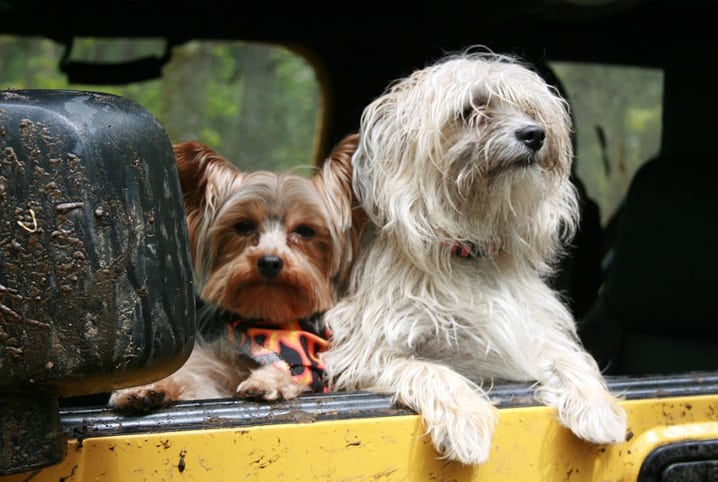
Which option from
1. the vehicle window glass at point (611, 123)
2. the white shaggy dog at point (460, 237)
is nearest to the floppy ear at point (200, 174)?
the white shaggy dog at point (460, 237)

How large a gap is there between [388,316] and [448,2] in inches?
57.2

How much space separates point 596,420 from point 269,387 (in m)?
0.77

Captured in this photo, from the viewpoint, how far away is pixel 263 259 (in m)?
2.72

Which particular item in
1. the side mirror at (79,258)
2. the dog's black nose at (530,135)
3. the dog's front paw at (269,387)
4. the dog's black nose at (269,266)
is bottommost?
the dog's front paw at (269,387)

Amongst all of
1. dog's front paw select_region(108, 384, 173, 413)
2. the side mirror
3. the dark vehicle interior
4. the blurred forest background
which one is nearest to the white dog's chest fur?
dog's front paw select_region(108, 384, 173, 413)

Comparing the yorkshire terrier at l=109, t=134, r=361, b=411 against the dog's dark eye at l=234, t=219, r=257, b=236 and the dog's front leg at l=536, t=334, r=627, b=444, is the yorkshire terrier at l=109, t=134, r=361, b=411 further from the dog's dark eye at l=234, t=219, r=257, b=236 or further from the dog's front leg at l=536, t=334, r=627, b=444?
the dog's front leg at l=536, t=334, r=627, b=444

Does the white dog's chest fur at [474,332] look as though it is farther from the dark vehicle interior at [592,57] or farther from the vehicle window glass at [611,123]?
the vehicle window glass at [611,123]

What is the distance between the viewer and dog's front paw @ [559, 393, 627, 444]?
2.26 m

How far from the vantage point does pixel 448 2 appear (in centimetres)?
365

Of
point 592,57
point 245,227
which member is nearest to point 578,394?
point 245,227

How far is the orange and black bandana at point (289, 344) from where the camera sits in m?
2.64

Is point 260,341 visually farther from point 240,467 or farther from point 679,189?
point 679,189

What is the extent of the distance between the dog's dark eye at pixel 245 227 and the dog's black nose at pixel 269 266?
162 mm

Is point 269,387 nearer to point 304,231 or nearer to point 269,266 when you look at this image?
point 269,266
